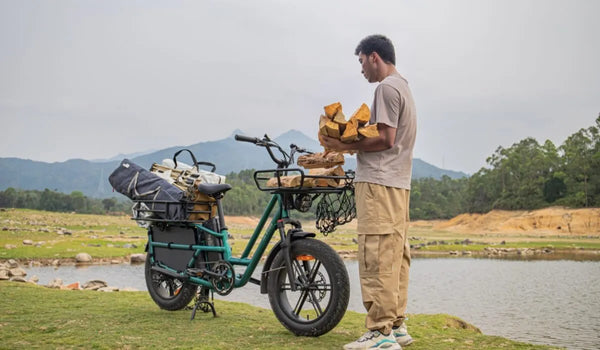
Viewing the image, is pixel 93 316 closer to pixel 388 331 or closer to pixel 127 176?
pixel 127 176

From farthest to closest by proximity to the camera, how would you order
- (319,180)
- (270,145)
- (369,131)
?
(270,145)
(319,180)
(369,131)

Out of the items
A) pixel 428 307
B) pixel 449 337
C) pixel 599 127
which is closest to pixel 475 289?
pixel 428 307

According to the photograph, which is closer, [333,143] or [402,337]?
[333,143]

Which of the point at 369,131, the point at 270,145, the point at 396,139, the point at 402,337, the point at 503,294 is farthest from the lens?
the point at 503,294

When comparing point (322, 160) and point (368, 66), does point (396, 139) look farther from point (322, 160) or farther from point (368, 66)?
point (322, 160)

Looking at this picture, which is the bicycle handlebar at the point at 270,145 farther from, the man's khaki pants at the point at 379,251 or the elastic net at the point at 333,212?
the man's khaki pants at the point at 379,251

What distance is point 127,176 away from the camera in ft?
21.4

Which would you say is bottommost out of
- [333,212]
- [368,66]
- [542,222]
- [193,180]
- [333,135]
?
[333,212]

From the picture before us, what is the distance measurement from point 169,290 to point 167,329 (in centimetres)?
143

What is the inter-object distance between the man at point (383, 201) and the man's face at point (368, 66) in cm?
12

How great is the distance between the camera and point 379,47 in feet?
14.2

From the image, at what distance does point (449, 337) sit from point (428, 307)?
33.6ft

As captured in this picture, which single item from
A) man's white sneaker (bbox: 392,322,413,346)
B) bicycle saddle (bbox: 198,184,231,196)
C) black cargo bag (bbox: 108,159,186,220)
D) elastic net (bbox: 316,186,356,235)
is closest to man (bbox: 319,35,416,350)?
man's white sneaker (bbox: 392,322,413,346)

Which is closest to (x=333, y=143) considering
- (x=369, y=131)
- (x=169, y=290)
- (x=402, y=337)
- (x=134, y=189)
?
(x=369, y=131)
